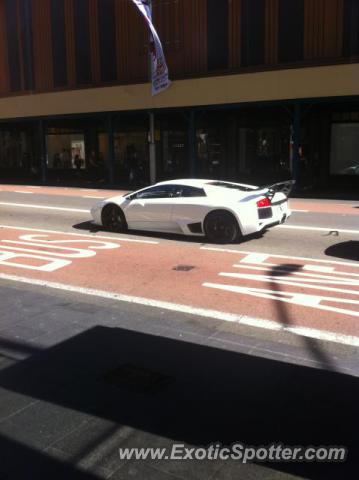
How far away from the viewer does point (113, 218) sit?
13594 mm

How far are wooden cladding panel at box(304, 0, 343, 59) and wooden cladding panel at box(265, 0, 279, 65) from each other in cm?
135

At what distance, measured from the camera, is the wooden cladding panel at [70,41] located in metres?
30.5

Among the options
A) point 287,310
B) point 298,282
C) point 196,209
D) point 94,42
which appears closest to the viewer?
point 287,310

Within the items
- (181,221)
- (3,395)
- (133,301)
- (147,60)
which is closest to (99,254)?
(181,221)

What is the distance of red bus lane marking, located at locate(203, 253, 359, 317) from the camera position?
740 cm

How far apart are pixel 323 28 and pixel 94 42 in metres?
12.9

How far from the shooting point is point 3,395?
457cm

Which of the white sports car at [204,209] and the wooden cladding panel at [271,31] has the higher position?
the wooden cladding panel at [271,31]

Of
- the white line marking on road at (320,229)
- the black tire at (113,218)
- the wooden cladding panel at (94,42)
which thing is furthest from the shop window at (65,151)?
the white line marking on road at (320,229)

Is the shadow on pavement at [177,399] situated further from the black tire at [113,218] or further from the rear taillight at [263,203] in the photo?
the black tire at [113,218]

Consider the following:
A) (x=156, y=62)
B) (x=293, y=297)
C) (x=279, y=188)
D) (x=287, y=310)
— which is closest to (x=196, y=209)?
(x=279, y=188)

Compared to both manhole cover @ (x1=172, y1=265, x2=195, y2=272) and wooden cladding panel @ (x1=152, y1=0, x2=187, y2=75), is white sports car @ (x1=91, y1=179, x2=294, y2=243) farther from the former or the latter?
wooden cladding panel @ (x1=152, y1=0, x2=187, y2=75)

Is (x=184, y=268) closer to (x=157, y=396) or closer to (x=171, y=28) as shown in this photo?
(x=157, y=396)

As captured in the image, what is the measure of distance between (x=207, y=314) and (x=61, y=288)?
8.24 feet
